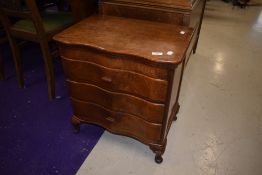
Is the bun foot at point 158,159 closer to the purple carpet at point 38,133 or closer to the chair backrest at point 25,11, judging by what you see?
the purple carpet at point 38,133

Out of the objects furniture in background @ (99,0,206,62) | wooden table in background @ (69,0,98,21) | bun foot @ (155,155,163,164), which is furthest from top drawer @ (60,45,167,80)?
wooden table in background @ (69,0,98,21)

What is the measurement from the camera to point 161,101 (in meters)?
1.04

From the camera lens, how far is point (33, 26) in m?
1.60

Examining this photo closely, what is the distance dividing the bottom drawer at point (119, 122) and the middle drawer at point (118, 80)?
170 millimetres

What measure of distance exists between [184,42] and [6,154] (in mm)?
1278

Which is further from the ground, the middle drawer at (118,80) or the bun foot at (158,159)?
the middle drawer at (118,80)

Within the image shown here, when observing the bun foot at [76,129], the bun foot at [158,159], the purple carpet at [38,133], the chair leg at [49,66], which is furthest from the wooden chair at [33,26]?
the bun foot at [158,159]

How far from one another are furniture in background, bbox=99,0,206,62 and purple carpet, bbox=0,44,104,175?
826 millimetres

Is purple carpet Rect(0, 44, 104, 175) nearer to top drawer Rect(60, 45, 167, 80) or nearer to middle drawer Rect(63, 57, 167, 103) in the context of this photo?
middle drawer Rect(63, 57, 167, 103)

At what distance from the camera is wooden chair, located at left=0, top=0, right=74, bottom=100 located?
4.68ft

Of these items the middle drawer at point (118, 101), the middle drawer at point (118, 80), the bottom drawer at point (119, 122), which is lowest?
the bottom drawer at point (119, 122)

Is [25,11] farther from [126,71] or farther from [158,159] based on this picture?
[158,159]

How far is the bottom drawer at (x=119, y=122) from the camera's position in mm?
1169

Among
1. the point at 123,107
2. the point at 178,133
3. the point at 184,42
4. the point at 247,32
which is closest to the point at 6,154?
the point at 123,107
